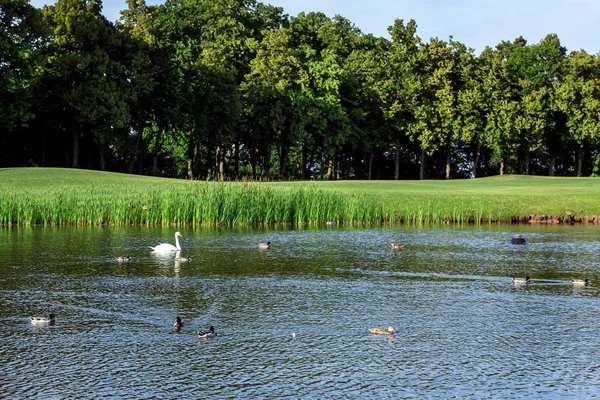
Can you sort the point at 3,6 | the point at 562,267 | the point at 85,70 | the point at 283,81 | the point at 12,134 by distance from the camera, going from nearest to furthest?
1. the point at 562,267
2. the point at 3,6
3. the point at 85,70
4. the point at 12,134
5. the point at 283,81

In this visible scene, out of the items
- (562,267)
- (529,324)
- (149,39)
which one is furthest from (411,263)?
(149,39)

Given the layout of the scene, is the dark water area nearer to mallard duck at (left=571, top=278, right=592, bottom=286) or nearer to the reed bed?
mallard duck at (left=571, top=278, right=592, bottom=286)

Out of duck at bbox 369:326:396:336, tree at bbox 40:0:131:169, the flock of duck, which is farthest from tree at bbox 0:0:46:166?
duck at bbox 369:326:396:336

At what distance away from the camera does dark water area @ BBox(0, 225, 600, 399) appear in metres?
10.4

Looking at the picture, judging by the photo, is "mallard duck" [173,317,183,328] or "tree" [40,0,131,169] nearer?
"mallard duck" [173,317,183,328]

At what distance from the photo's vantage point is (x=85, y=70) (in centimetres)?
6116

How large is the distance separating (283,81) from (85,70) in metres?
21.0

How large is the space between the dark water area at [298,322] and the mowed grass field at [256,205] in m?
8.44

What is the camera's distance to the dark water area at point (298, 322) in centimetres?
1044

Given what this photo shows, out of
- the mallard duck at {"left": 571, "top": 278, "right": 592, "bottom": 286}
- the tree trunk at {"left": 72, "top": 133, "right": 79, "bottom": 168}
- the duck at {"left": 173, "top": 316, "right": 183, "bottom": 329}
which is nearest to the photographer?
the duck at {"left": 173, "top": 316, "right": 183, "bottom": 329}

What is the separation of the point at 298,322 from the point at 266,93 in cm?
6140

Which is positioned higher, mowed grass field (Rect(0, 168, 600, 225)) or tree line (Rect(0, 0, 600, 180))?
tree line (Rect(0, 0, 600, 180))

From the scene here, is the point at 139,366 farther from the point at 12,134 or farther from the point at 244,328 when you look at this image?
the point at 12,134

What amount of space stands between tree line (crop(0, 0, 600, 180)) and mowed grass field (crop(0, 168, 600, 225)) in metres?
20.1
